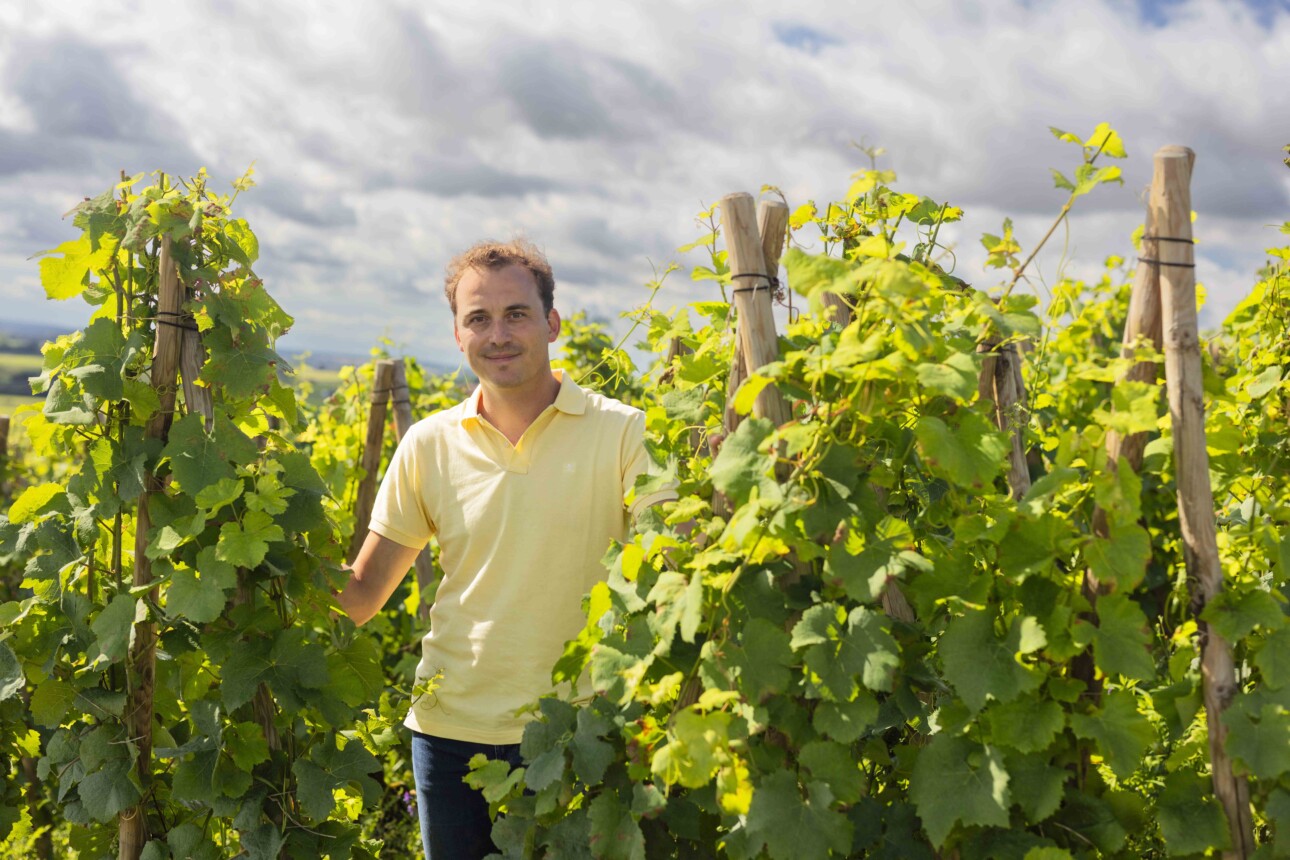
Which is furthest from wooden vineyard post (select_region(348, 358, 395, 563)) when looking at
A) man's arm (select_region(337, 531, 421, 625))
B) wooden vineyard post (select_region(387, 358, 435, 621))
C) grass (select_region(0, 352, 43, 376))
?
grass (select_region(0, 352, 43, 376))

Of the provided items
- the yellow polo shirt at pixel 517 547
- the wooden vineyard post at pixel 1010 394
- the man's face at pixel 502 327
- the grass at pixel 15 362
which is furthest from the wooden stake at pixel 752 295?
the grass at pixel 15 362

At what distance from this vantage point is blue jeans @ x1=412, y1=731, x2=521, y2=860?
2.37 m

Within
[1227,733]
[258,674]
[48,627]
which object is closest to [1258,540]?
[1227,733]

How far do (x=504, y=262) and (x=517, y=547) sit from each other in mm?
667

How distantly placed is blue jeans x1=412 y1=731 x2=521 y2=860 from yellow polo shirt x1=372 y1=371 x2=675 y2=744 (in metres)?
0.05

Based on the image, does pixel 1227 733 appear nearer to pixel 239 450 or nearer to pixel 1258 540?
pixel 1258 540

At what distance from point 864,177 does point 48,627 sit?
6.72 ft

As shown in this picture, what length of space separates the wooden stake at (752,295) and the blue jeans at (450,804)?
120cm

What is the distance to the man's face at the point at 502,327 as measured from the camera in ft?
7.82

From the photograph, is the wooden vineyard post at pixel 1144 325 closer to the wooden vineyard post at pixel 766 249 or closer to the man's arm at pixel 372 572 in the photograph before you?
the wooden vineyard post at pixel 766 249

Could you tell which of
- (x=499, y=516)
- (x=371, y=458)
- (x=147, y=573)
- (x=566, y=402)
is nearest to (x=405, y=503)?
(x=499, y=516)

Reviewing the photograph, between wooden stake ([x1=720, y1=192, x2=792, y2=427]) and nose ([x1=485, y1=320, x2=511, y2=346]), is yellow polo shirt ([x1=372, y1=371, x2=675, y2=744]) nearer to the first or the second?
nose ([x1=485, y1=320, x2=511, y2=346])

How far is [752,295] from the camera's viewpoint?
1695 millimetres

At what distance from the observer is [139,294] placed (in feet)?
7.73
